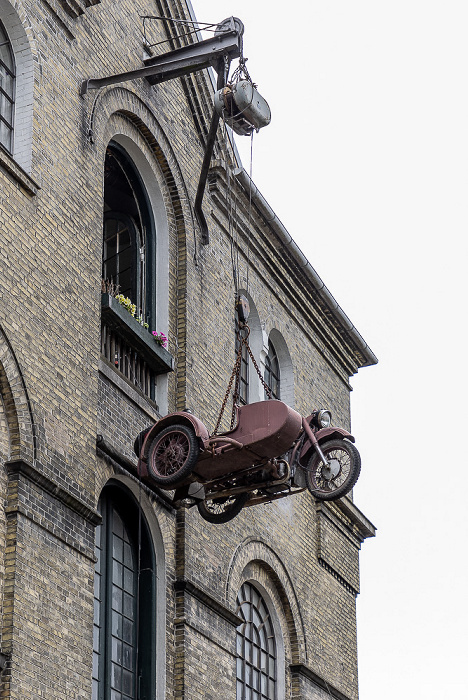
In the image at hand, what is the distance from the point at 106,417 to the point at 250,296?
205 inches

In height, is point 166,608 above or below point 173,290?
below

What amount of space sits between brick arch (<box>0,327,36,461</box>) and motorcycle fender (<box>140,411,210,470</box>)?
1.34 metres

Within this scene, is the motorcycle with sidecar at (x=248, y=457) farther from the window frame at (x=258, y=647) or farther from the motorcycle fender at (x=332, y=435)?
the window frame at (x=258, y=647)

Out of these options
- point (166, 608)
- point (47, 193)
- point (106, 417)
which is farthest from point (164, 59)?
point (166, 608)

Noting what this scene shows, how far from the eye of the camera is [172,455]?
522 inches

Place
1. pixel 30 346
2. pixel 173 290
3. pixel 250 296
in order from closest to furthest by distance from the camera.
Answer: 1. pixel 30 346
2. pixel 173 290
3. pixel 250 296

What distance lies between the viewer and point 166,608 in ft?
48.0

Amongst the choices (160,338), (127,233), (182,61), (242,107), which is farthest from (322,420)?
(182,61)

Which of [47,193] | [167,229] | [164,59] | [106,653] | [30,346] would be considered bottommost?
[106,653]

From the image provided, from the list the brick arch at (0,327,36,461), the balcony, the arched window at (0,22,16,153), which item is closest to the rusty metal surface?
the brick arch at (0,327,36,461)

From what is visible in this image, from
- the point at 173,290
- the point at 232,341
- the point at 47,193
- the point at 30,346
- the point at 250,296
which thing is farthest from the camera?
the point at 250,296

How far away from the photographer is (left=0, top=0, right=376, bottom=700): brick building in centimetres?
1248

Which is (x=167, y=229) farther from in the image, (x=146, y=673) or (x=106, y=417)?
(x=146, y=673)

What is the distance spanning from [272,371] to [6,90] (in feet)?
23.3
